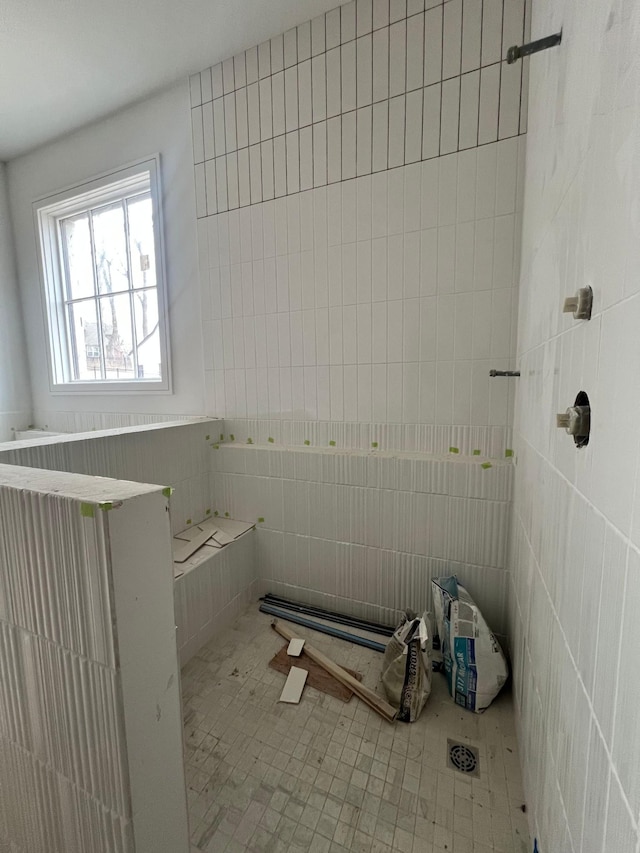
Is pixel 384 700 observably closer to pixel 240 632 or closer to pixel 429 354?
pixel 240 632

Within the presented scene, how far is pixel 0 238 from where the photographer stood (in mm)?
2656

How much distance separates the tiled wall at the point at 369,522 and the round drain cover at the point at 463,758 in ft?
1.55

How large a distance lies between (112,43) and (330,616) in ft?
9.39

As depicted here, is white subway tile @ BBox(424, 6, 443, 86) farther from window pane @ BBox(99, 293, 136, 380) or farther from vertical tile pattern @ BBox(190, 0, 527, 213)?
window pane @ BBox(99, 293, 136, 380)

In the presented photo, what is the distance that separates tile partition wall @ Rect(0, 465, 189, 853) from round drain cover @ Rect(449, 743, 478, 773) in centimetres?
81

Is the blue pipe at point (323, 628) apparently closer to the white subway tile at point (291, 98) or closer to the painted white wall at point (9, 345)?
the white subway tile at point (291, 98)

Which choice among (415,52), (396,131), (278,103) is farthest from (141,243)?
(415,52)

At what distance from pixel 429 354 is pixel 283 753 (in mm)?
1494

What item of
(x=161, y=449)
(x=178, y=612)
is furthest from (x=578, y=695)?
(x=161, y=449)

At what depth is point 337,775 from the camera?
104 cm

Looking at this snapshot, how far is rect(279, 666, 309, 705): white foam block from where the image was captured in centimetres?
128

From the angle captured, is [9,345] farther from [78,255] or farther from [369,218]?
[369,218]

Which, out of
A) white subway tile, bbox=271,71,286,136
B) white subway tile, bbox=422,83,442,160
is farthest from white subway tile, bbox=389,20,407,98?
white subway tile, bbox=271,71,286,136

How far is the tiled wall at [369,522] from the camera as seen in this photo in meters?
1.46
